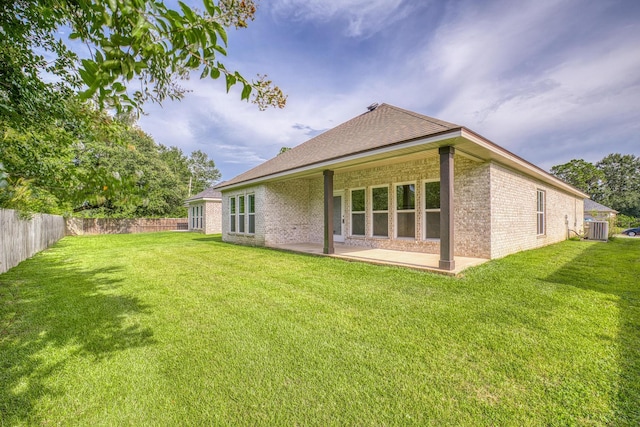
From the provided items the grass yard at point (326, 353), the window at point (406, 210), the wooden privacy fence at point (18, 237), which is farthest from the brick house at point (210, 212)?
the grass yard at point (326, 353)

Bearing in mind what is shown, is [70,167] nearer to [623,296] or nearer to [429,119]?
[429,119]

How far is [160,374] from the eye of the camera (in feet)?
7.79

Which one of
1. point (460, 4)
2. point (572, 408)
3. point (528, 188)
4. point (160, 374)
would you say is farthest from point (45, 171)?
point (528, 188)

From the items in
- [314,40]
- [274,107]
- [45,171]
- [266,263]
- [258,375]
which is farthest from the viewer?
[314,40]

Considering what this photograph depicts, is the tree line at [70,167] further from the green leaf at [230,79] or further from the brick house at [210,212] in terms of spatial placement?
the brick house at [210,212]

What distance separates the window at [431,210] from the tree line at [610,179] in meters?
52.0

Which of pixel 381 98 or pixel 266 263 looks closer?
pixel 266 263

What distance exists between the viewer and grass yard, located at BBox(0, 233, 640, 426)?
76.2 inches

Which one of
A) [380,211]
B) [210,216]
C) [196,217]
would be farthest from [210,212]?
[380,211]

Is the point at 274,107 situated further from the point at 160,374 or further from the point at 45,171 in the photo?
the point at 45,171

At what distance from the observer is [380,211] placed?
9516 mm

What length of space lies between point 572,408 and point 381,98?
11897 mm

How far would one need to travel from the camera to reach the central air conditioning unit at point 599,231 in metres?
13.0

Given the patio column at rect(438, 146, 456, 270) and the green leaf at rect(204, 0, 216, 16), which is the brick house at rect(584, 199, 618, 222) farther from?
the green leaf at rect(204, 0, 216, 16)
